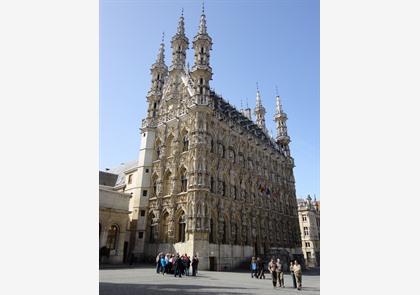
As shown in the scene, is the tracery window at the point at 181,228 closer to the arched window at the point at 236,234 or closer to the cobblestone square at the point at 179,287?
the arched window at the point at 236,234

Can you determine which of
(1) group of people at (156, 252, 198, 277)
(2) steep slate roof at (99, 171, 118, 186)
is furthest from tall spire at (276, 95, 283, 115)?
(1) group of people at (156, 252, 198, 277)

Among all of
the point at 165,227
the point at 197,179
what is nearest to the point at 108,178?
the point at 165,227

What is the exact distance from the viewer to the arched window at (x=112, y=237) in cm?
2905

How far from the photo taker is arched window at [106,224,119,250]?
95.3ft

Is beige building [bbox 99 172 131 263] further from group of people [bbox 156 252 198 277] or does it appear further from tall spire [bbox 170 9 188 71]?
tall spire [bbox 170 9 188 71]

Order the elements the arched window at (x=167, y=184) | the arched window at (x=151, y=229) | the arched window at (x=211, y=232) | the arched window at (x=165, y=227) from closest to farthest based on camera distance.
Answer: the arched window at (x=211, y=232) → the arched window at (x=165, y=227) → the arched window at (x=151, y=229) → the arched window at (x=167, y=184)

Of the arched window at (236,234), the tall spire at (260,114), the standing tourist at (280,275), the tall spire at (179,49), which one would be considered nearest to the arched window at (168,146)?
the tall spire at (179,49)

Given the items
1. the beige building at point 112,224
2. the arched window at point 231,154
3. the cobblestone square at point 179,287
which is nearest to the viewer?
the cobblestone square at point 179,287

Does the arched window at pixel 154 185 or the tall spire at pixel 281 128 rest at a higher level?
the tall spire at pixel 281 128
